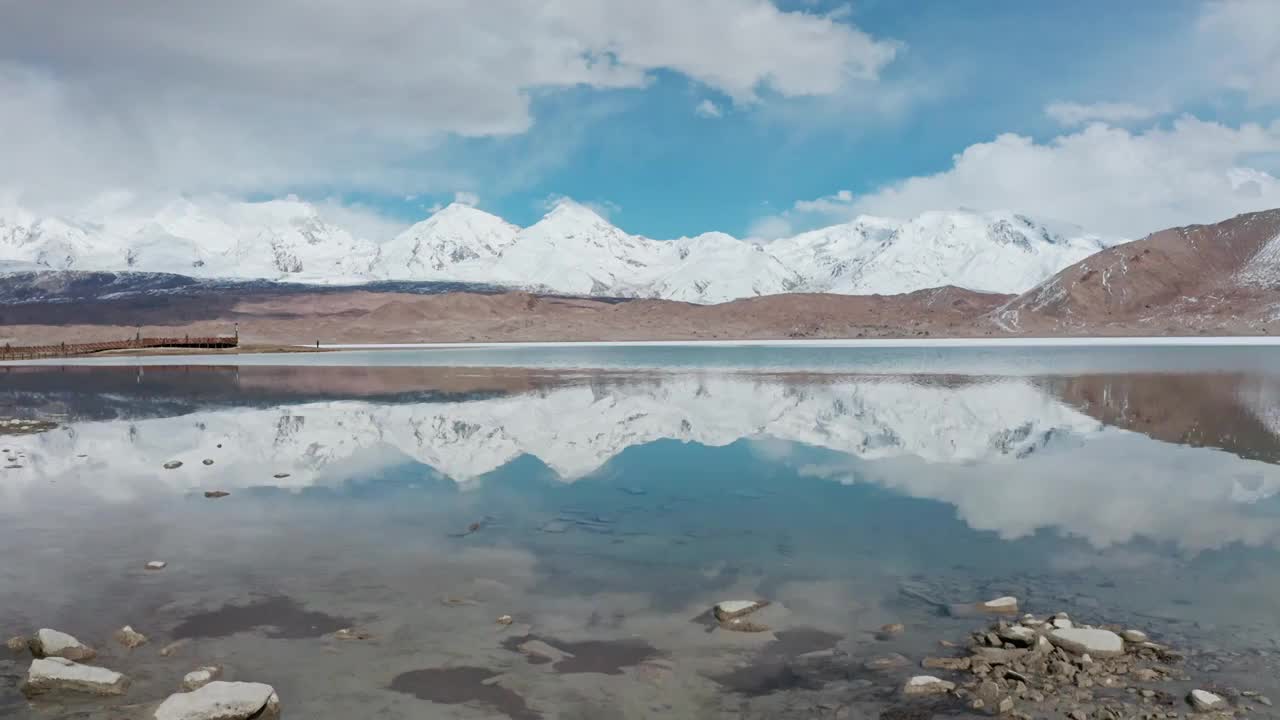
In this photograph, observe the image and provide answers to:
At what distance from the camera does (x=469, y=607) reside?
1170 cm

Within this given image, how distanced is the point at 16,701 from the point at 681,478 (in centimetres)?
1380

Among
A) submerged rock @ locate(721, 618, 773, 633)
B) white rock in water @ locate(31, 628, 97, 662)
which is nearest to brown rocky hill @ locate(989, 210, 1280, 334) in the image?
submerged rock @ locate(721, 618, 773, 633)

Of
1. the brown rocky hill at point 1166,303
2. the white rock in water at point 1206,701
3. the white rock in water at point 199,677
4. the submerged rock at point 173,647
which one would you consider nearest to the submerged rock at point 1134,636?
the white rock in water at point 1206,701

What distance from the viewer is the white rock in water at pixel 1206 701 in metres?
8.61

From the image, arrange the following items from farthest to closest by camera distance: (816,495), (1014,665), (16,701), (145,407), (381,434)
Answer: (145,407) < (381,434) < (816,495) < (1014,665) < (16,701)

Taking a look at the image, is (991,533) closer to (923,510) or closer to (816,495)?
(923,510)

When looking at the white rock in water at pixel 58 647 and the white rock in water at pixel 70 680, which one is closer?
the white rock in water at pixel 70 680

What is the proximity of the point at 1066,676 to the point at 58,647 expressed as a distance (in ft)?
34.6

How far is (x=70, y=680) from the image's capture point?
9172 mm

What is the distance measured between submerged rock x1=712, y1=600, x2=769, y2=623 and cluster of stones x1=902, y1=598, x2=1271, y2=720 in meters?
2.36

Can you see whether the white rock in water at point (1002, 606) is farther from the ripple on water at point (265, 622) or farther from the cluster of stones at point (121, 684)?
the cluster of stones at point (121, 684)

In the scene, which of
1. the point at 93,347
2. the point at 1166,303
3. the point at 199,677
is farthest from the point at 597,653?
the point at 1166,303

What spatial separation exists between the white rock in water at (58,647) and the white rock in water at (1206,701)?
36.5 ft

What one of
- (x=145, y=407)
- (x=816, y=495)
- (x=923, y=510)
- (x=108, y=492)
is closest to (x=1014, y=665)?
(x=923, y=510)
